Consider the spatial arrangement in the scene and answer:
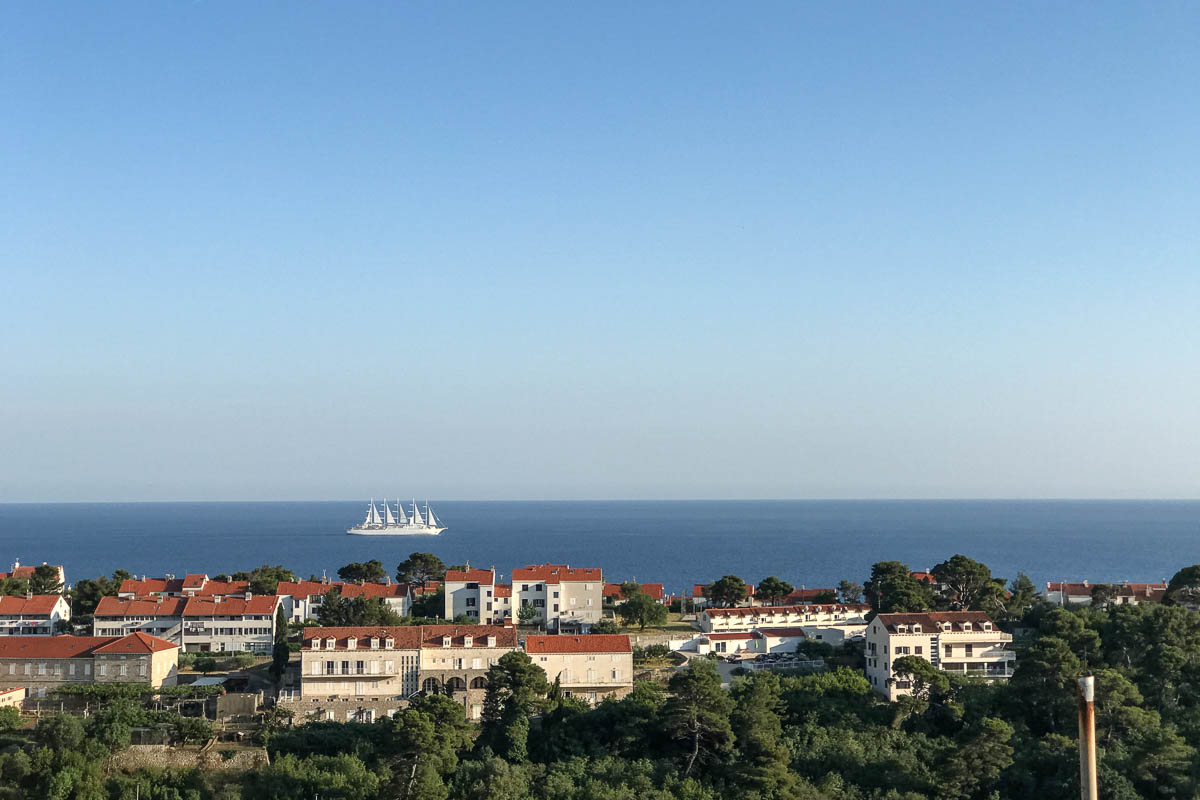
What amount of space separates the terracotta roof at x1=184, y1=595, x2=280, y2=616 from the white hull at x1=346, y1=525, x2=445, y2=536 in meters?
140

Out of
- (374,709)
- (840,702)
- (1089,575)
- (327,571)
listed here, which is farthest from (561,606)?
(1089,575)

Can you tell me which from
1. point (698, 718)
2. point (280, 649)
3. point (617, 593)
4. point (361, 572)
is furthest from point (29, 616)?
point (698, 718)

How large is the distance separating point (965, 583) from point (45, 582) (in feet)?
173

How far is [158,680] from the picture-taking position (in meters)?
42.2

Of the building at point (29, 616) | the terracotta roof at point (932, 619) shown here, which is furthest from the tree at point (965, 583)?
the building at point (29, 616)

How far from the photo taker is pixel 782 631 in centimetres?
4862

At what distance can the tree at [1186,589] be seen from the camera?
172 feet

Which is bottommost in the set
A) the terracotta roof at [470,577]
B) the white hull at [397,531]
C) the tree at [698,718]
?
the white hull at [397,531]

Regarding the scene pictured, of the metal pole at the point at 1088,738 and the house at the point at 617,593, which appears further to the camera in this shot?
the house at the point at 617,593

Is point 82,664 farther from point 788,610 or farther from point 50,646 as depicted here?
point 788,610

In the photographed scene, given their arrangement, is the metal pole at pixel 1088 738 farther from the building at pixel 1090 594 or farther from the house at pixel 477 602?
the building at pixel 1090 594

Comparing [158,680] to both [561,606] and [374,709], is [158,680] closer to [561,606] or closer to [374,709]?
[374,709]

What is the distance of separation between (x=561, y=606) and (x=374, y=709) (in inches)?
624

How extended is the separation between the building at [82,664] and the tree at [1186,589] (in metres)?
48.5
